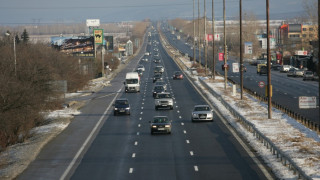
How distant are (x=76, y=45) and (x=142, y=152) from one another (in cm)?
7880

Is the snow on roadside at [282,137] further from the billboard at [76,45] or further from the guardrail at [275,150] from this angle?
the billboard at [76,45]

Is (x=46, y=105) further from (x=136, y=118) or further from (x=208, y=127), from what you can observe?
(x=208, y=127)

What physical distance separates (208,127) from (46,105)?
1641 cm

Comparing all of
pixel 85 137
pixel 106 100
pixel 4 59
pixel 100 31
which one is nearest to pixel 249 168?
pixel 85 137

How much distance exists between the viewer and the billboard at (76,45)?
11150 cm

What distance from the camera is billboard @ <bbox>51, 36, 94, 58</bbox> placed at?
112 meters

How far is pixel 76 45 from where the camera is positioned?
4414 inches

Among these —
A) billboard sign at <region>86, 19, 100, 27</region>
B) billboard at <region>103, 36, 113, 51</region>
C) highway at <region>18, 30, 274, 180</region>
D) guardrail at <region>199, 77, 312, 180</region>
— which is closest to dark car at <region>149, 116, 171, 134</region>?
highway at <region>18, 30, 274, 180</region>

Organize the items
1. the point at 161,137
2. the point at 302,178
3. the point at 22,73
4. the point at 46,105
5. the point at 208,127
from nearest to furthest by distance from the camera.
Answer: the point at 302,178 → the point at 161,137 → the point at 208,127 → the point at 22,73 → the point at 46,105

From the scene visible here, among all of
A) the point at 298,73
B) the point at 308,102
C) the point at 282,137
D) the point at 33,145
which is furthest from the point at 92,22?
the point at 308,102

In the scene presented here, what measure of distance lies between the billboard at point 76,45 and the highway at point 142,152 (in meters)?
55.1

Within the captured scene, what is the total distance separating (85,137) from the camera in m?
42.7

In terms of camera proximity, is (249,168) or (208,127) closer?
(249,168)

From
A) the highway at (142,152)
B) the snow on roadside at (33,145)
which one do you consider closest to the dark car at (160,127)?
the highway at (142,152)
